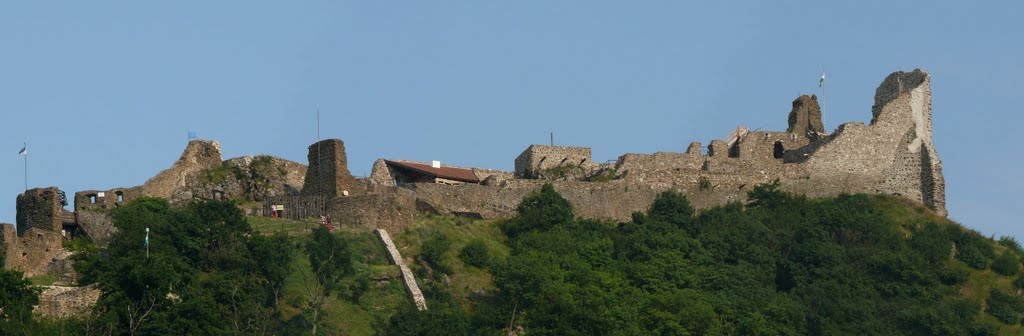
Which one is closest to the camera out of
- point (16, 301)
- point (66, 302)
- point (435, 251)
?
point (16, 301)

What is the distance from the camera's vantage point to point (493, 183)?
257ft

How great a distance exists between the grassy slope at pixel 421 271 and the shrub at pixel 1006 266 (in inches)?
11.4

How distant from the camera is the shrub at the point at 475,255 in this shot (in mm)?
69562

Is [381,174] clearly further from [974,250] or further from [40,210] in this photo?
[974,250]

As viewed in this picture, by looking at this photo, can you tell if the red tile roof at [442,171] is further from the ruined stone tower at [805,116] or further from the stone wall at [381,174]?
the ruined stone tower at [805,116]

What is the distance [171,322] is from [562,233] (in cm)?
1737

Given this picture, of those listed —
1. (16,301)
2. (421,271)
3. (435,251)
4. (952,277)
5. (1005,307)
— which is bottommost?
(1005,307)

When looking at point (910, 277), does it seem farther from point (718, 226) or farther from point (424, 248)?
point (424, 248)

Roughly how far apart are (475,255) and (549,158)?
1272cm

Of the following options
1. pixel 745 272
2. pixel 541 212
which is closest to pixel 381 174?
pixel 541 212

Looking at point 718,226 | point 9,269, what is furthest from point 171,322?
point 718,226

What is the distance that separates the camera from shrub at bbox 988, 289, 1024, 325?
2805 inches

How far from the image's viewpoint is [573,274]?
6806 centimetres

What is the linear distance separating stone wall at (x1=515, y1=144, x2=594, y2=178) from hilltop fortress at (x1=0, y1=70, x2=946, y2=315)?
0.05 metres
